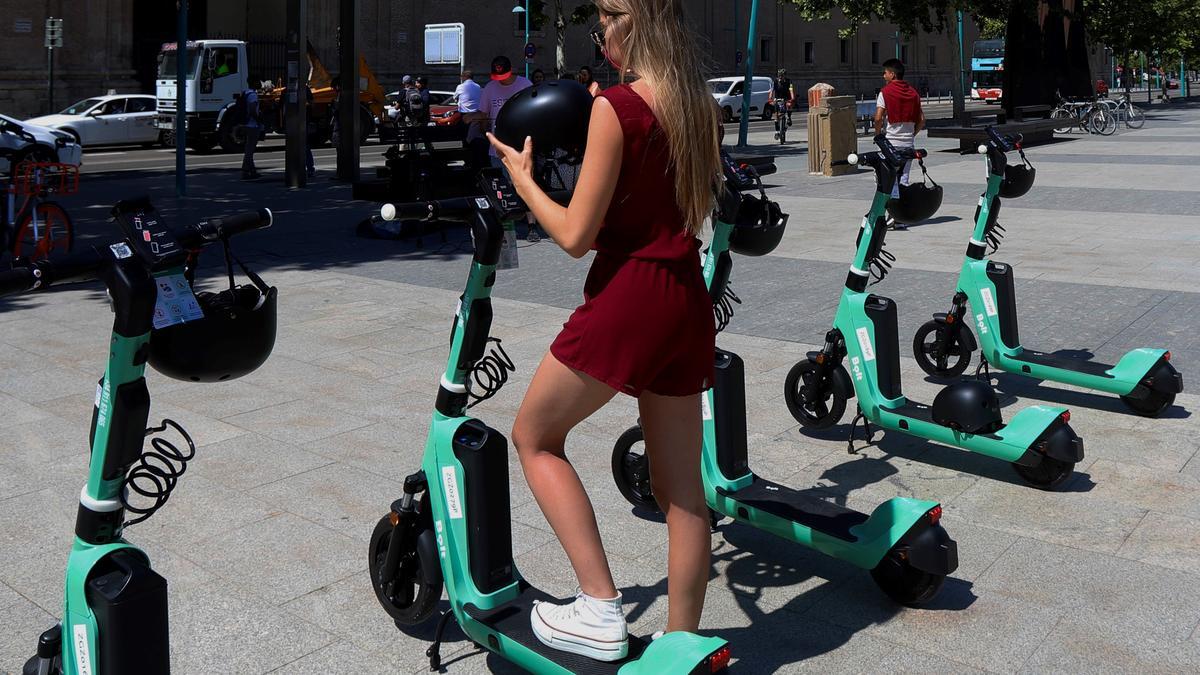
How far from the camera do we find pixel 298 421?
5973 millimetres

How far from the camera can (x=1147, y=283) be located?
362 inches

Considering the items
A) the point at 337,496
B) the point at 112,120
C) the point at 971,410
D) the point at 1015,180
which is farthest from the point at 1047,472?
the point at 112,120

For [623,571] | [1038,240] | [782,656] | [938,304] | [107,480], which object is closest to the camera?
[107,480]

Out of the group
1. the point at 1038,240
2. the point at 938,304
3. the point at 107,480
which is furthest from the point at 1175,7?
the point at 107,480

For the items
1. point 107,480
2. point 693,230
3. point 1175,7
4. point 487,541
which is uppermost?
point 1175,7

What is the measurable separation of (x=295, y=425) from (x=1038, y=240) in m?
7.92

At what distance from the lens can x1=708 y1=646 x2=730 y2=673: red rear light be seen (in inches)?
116

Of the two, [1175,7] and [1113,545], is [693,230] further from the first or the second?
[1175,7]

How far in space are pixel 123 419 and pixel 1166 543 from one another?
350 centimetres

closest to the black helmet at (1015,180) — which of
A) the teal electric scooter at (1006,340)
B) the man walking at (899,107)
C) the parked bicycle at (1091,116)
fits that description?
the teal electric scooter at (1006,340)

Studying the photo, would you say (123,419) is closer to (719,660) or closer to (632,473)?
(719,660)

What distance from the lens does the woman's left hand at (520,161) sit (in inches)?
117

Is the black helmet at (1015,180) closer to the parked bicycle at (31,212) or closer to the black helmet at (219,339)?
the black helmet at (219,339)

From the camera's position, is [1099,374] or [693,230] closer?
[693,230]
